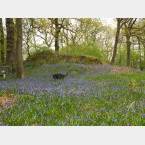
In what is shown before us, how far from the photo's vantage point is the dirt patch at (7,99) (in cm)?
810

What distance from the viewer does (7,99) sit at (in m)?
8.72

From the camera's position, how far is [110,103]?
8047mm

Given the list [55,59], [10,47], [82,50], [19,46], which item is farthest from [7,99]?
[82,50]

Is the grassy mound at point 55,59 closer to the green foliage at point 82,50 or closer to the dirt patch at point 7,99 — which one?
the green foliage at point 82,50

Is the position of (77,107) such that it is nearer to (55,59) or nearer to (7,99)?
(7,99)

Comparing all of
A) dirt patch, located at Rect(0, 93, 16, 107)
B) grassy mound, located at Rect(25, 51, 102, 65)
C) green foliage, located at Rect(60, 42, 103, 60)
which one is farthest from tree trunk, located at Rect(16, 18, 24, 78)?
green foliage, located at Rect(60, 42, 103, 60)

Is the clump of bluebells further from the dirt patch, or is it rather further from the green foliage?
the green foliage

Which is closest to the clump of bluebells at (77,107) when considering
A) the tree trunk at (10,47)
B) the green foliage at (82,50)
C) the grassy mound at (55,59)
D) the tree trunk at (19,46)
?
the tree trunk at (19,46)

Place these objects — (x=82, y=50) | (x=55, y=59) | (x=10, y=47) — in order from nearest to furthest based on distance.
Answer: (x=10, y=47) < (x=55, y=59) < (x=82, y=50)

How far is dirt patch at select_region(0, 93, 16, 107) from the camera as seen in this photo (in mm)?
8103

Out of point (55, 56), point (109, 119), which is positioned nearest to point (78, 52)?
point (55, 56)

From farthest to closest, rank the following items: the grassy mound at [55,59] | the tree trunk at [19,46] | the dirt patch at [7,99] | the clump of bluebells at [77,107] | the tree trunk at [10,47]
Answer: the grassy mound at [55,59] < the tree trunk at [10,47] < the tree trunk at [19,46] < the dirt patch at [7,99] < the clump of bluebells at [77,107]

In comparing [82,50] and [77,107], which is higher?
[82,50]

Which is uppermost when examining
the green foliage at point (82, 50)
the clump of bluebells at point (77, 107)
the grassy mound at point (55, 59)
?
the green foliage at point (82, 50)
